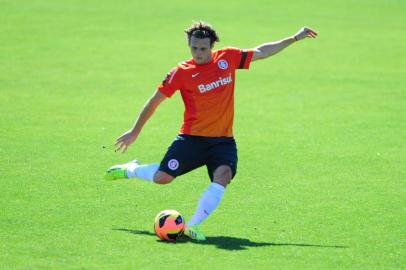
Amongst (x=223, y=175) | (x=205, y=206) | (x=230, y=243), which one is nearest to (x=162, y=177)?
(x=223, y=175)

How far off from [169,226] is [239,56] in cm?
256

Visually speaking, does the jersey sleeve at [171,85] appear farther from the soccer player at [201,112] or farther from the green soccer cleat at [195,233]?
the green soccer cleat at [195,233]

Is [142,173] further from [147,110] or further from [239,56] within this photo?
[239,56]

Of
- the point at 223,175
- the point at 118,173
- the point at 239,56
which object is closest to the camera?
the point at 223,175

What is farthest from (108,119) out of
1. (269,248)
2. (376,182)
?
(269,248)

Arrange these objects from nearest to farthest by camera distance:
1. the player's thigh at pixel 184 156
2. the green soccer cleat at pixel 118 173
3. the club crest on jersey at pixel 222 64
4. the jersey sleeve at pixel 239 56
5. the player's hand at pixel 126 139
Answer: the player's hand at pixel 126 139, the player's thigh at pixel 184 156, the club crest on jersey at pixel 222 64, the jersey sleeve at pixel 239 56, the green soccer cleat at pixel 118 173

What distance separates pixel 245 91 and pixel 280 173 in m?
7.68

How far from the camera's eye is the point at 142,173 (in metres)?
11.3

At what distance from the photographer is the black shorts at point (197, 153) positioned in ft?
35.3

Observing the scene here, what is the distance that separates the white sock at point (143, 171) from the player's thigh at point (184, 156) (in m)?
0.29

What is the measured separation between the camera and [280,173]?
13.7 m

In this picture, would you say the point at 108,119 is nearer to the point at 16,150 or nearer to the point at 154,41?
the point at 16,150

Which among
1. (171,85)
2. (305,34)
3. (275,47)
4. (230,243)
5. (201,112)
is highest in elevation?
(305,34)

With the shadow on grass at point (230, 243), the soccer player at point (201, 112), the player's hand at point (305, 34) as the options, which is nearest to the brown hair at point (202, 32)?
the soccer player at point (201, 112)
